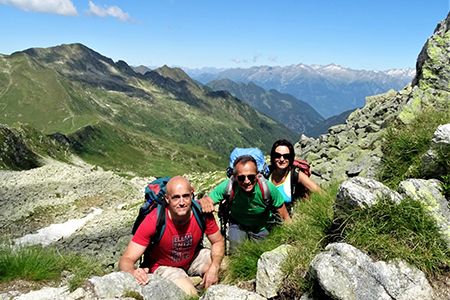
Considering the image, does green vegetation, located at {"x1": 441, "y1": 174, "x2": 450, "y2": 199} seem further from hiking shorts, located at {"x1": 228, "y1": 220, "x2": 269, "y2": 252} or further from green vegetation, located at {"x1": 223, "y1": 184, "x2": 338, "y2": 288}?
hiking shorts, located at {"x1": 228, "y1": 220, "x2": 269, "y2": 252}

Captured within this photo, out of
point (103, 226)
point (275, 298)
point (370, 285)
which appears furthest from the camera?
Result: point (103, 226)

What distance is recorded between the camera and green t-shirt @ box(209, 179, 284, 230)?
7340 millimetres

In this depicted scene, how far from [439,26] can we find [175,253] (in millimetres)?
20320

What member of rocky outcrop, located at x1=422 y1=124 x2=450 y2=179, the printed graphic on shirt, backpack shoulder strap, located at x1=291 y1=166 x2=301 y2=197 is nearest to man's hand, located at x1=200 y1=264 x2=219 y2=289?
the printed graphic on shirt

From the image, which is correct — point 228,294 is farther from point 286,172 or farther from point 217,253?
point 286,172

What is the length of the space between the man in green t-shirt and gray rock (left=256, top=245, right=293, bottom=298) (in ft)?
4.65

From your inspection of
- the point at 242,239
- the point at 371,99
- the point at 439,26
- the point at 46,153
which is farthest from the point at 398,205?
the point at 46,153

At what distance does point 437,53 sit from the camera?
1507 cm

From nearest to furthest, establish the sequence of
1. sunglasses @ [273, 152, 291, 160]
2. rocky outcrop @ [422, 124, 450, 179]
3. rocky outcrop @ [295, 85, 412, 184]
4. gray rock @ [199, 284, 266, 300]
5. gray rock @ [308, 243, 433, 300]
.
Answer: gray rock @ [308, 243, 433, 300] → gray rock @ [199, 284, 266, 300] → rocky outcrop @ [422, 124, 450, 179] → sunglasses @ [273, 152, 291, 160] → rocky outcrop @ [295, 85, 412, 184]

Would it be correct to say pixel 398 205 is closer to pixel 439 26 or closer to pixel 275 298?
pixel 275 298

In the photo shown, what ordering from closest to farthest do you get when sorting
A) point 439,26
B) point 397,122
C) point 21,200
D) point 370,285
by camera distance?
point 370,285 → point 397,122 → point 439,26 → point 21,200

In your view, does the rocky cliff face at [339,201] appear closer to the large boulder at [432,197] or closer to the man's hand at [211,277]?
the large boulder at [432,197]

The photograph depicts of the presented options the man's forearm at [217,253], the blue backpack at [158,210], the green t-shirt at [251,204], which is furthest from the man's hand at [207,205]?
the man's forearm at [217,253]

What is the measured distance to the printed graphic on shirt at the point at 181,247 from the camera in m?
6.99
